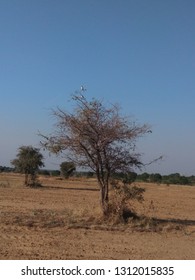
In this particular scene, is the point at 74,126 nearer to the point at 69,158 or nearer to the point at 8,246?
the point at 69,158

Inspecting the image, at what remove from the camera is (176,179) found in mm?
103562

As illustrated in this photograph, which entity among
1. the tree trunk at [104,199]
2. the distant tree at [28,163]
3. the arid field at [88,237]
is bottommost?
the arid field at [88,237]

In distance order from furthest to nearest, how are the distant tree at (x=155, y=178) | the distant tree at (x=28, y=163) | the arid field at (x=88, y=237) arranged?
the distant tree at (x=155, y=178), the distant tree at (x=28, y=163), the arid field at (x=88, y=237)

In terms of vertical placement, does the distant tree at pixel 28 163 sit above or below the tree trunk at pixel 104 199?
above

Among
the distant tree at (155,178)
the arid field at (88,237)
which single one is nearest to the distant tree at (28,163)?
the arid field at (88,237)

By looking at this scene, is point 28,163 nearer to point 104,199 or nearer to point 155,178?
point 104,199

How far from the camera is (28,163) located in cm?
5062

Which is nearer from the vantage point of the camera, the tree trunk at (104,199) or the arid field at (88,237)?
the arid field at (88,237)

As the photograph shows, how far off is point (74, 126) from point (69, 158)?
1.55 meters

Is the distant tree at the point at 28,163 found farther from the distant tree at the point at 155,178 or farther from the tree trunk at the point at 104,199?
the distant tree at the point at 155,178

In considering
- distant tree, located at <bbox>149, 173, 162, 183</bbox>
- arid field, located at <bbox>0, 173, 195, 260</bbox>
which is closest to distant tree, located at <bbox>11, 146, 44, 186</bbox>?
arid field, located at <bbox>0, 173, 195, 260</bbox>

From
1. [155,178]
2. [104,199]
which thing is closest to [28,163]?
[104,199]

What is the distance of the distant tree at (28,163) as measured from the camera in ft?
166

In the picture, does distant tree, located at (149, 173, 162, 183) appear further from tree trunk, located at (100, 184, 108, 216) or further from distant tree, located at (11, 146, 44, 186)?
tree trunk, located at (100, 184, 108, 216)
